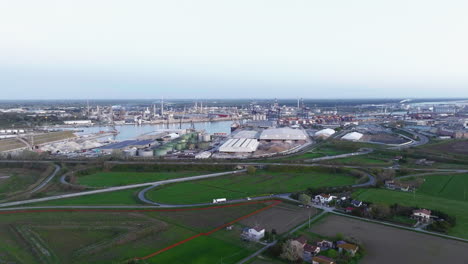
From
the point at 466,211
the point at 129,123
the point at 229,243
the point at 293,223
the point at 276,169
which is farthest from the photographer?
the point at 129,123

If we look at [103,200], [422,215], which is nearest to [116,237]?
[103,200]

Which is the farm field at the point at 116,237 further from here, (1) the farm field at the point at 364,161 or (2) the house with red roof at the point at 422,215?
(1) the farm field at the point at 364,161

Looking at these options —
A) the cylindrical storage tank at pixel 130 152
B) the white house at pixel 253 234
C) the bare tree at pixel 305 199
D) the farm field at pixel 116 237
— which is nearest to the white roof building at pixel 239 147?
the cylindrical storage tank at pixel 130 152

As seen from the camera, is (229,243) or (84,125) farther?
(84,125)

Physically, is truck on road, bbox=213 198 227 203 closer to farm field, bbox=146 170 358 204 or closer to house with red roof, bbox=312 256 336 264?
farm field, bbox=146 170 358 204

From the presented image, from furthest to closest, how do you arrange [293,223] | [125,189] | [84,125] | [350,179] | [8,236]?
[84,125] < [350,179] < [125,189] < [293,223] < [8,236]

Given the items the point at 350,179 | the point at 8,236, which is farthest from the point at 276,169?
the point at 8,236

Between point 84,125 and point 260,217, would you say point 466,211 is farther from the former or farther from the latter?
point 84,125
